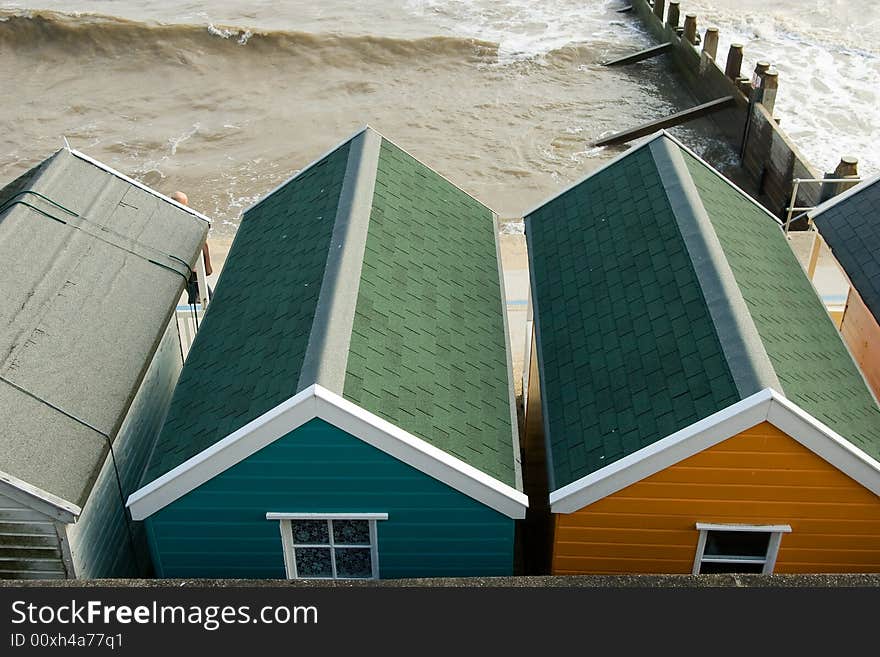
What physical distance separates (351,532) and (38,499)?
2720 mm

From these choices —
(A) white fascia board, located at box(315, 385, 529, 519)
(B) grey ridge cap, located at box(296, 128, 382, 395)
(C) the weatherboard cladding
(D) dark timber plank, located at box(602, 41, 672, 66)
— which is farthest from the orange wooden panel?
(D) dark timber plank, located at box(602, 41, 672, 66)

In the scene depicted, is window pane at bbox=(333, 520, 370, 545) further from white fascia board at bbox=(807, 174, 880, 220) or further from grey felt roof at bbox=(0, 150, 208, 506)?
white fascia board at bbox=(807, 174, 880, 220)

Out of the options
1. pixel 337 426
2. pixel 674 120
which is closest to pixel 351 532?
pixel 337 426

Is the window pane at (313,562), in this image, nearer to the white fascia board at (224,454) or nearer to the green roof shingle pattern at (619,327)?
the white fascia board at (224,454)

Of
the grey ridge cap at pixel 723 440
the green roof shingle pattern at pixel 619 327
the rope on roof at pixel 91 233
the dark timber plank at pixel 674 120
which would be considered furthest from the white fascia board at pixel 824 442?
the dark timber plank at pixel 674 120

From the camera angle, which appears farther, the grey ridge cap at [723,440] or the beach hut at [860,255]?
the beach hut at [860,255]

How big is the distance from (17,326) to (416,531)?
181 inches

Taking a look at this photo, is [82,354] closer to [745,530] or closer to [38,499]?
[38,499]

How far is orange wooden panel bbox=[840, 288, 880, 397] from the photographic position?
38.6 feet

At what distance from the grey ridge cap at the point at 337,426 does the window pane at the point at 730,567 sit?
6.34 feet

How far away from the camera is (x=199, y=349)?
1029 cm

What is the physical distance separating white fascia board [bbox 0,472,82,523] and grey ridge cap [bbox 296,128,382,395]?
223cm

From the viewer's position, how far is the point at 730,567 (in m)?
8.75

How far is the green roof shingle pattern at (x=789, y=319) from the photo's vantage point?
27.9ft
